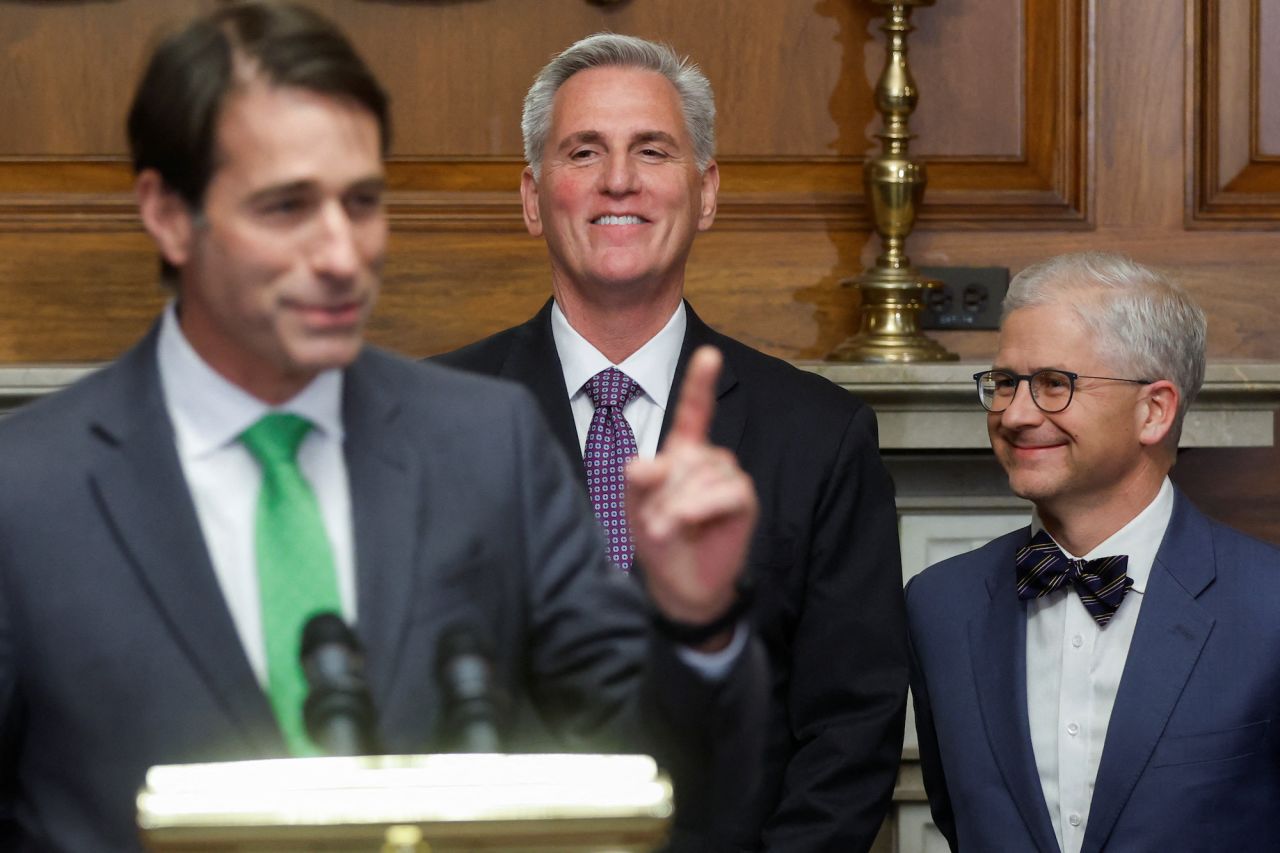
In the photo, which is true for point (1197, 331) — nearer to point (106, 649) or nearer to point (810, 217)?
point (810, 217)

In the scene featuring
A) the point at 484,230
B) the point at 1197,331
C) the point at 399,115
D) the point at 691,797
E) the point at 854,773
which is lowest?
the point at 854,773

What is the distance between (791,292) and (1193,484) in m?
0.84

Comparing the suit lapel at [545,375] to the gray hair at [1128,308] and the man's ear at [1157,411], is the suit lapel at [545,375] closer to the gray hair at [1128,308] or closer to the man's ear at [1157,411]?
the gray hair at [1128,308]

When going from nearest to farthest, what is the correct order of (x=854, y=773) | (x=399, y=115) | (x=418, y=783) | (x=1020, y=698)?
(x=418, y=783)
(x=854, y=773)
(x=1020, y=698)
(x=399, y=115)

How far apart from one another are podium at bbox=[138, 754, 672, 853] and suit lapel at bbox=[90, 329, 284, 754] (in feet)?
0.18

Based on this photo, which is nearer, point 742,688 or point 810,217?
point 742,688

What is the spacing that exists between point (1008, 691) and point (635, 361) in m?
0.70

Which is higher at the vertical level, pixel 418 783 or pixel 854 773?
pixel 418 783

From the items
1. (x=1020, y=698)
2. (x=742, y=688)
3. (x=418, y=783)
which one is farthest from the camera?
(x=1020, y=698)

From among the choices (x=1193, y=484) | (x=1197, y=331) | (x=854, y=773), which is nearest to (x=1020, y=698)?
(x=854, y=773)

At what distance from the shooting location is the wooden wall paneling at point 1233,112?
317 cm

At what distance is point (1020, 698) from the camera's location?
2123 millimetres

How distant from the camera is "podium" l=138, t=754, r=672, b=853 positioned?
2.75ft

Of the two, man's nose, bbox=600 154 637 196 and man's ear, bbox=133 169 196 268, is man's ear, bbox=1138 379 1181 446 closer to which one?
man's nose, bbox=600 154 637 196
